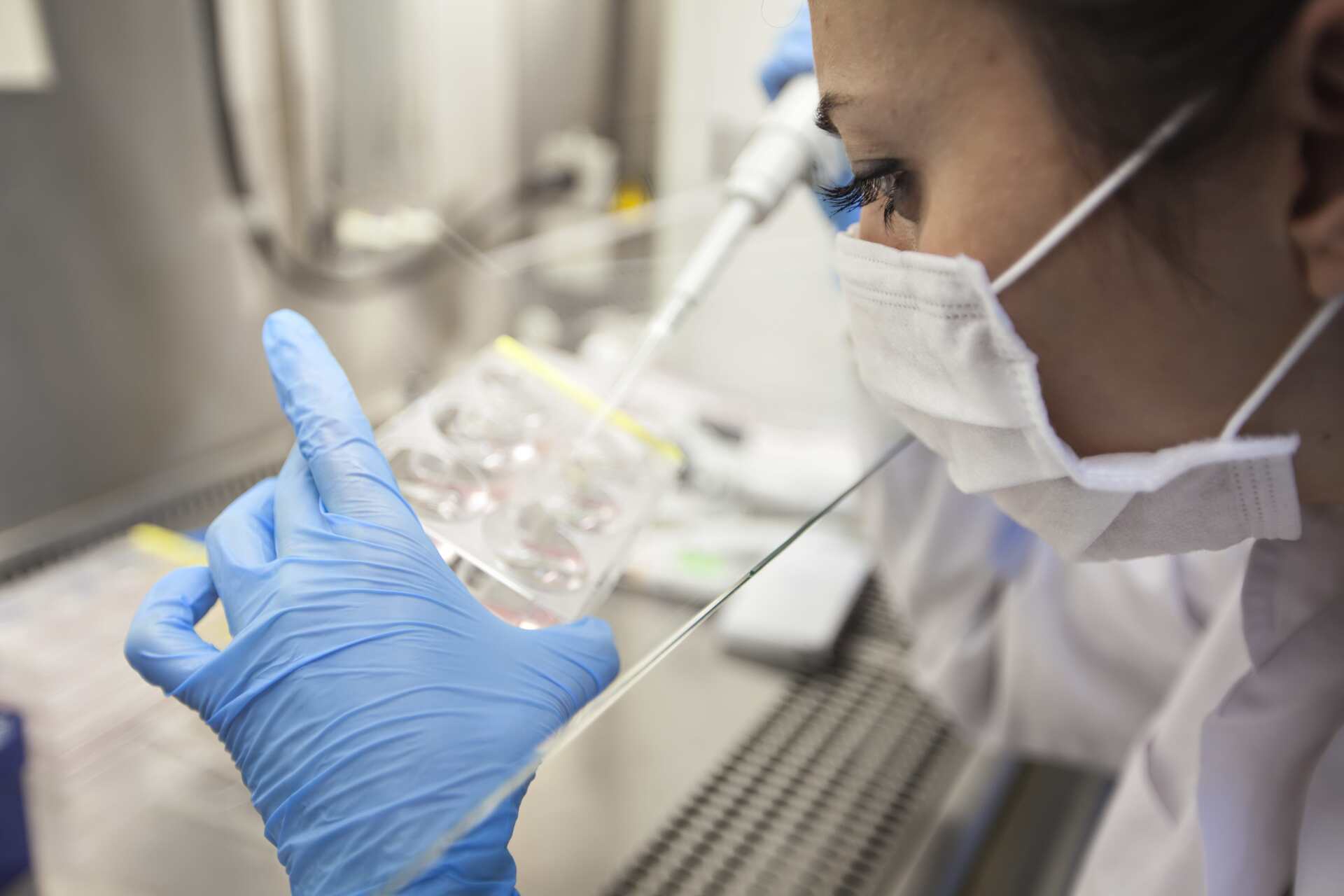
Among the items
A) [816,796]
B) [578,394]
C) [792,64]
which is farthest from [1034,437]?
[792,64]

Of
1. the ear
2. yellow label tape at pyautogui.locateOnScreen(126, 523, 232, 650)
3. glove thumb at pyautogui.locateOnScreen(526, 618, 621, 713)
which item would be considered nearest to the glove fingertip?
glove thumb at pyautogui.locateOnScreen(526, 618, 621, 713)

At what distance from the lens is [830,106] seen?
510mm

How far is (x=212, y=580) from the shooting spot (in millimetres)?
523

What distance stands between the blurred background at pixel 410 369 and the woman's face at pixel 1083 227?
1.06 feet

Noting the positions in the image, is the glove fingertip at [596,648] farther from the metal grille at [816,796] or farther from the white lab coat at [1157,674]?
the white lab coat at [1157,674]

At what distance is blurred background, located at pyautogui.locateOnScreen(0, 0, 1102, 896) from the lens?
0.69 meters

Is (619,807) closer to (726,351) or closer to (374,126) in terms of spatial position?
(726,351)

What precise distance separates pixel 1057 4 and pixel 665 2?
62.2 inches

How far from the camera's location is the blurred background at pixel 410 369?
2.25 ft

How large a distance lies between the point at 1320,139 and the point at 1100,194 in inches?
3.7

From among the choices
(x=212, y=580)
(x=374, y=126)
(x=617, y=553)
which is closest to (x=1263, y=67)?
(x=617, y=553)

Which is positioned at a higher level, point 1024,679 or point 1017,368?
point 1017,368

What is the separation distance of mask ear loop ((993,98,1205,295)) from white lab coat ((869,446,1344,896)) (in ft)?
1.44

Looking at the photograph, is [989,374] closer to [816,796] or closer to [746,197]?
[746,197]
